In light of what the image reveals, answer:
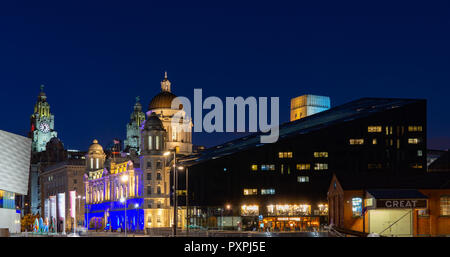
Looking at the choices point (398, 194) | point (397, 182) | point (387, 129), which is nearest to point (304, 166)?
point (387, 129)

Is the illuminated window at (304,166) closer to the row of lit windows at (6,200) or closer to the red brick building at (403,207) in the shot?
the row of lit windows at (6,200)

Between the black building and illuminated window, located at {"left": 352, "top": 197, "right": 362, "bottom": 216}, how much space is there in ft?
232

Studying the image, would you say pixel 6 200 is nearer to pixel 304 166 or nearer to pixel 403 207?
pixel 304 166

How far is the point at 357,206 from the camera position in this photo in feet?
358

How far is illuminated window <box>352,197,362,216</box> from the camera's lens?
109 metres

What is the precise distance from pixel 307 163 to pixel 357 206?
74.1 m

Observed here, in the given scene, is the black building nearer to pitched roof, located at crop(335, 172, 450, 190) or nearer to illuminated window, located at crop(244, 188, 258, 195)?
illuminated window, located at crop(244, 188, 258, 195)

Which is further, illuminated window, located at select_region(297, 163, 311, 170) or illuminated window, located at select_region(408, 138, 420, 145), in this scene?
illuminated window, located at select_region(297, 163, 311, 170)

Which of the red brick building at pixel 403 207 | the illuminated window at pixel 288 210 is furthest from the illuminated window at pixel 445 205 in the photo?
the illuminated window at pixel 288 210

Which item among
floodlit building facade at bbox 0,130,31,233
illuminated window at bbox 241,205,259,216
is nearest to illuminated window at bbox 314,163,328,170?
illuminated window at bbox 241,205,259,216

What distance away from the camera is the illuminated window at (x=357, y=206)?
108562 millimetres
